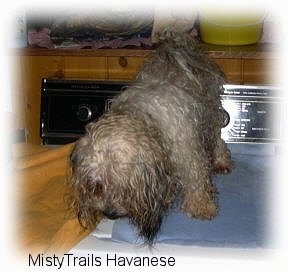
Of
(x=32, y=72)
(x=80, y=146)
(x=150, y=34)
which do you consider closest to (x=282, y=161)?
(x=150, y=34)

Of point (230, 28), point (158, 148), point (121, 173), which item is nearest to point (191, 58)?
point (230, 28)

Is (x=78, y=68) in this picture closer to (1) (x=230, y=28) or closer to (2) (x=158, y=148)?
(1) (x=230, y=28)

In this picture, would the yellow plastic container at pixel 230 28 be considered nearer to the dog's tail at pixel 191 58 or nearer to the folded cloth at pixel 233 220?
the dog's tail at pixel 191 58

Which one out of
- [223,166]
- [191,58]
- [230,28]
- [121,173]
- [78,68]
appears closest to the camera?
[121,173]

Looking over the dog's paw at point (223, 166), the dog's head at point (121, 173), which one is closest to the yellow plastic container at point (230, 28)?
the dog's paw at point (223, 166)

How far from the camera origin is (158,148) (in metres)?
1.57

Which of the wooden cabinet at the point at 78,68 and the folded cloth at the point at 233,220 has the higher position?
the wooden cabinet at the point at 78,68

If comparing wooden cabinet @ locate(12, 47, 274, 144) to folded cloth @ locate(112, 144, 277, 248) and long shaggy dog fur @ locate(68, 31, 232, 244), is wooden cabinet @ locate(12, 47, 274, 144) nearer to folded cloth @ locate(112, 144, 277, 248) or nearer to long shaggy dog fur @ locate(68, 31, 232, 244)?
long shaggy dog fur @ locate(68, 31, 232, 244)

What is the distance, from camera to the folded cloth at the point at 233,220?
5.17ft

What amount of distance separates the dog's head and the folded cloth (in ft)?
0.19

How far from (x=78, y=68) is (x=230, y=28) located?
2.16 ft

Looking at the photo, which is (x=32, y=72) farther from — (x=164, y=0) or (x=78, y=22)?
(x=164, y=0)

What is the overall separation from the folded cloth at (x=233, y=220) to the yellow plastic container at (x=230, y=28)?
51 centimetres

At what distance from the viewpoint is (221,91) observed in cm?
208
